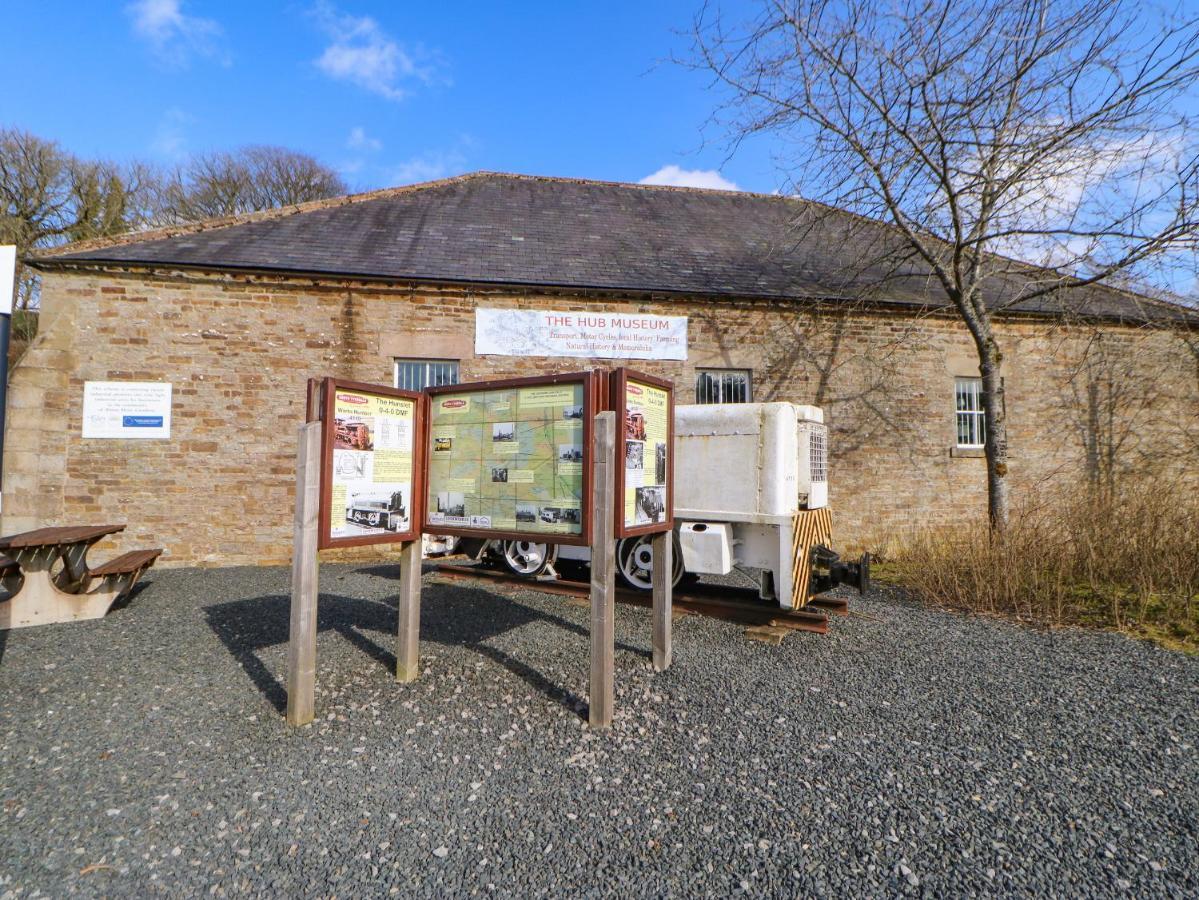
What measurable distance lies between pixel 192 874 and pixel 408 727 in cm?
137

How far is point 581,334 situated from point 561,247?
2352 mm

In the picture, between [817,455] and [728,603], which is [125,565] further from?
[817,455]

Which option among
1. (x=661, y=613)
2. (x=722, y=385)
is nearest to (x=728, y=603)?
(x=661, y=613)

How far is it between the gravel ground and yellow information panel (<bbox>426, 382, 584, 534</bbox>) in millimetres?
1184

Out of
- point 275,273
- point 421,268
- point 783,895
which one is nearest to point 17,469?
point 275,273

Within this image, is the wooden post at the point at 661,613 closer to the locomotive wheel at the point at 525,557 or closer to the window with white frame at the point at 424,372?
the locomotive wheel at the point at 525,557

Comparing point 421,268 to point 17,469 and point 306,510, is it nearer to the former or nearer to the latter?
point 17,469

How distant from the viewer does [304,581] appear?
11.8 feet

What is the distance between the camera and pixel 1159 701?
4055 millimetres

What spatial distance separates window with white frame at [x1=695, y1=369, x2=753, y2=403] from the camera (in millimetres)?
10984

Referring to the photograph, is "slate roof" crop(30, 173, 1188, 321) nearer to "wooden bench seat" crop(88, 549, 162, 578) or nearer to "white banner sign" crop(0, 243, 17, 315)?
"wooden bench seat" crop(88, 549, 162, 578)

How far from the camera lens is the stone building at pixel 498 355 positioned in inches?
371

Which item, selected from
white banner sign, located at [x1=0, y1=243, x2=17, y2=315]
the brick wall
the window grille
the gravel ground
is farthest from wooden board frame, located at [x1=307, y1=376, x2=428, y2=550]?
the brick wall

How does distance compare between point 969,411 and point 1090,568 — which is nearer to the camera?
point 1090,568
